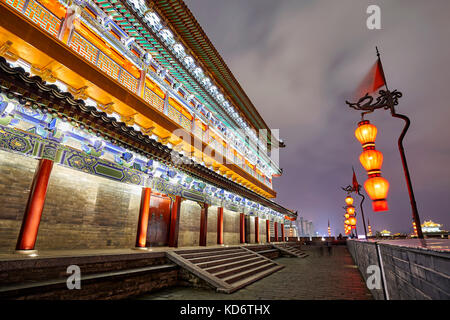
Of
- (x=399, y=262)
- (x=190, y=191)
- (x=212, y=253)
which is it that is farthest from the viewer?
(x=190, y=191)

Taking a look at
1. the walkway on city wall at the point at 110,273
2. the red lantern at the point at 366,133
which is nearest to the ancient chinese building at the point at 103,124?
the walkway on city wall at the point at 110,273

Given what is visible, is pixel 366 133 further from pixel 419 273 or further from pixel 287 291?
pixel 287 291

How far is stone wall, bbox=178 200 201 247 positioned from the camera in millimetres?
11875

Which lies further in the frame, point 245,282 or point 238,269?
point 238,269

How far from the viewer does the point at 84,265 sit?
16.4 feet

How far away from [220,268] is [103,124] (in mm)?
6155

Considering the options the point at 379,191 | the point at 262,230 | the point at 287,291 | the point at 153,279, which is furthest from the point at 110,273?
the point at 262,230

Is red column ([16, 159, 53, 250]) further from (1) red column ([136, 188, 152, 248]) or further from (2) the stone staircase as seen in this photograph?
(1) red column ([136, 188, 152, 248])

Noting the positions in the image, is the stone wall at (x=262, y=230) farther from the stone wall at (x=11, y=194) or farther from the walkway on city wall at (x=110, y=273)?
the stone wall at (x=11, y=194)

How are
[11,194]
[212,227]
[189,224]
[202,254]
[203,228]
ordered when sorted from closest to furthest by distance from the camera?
[11,194], [202,254], [203,228], [189,224], [212,227]

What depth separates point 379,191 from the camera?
4691mm
